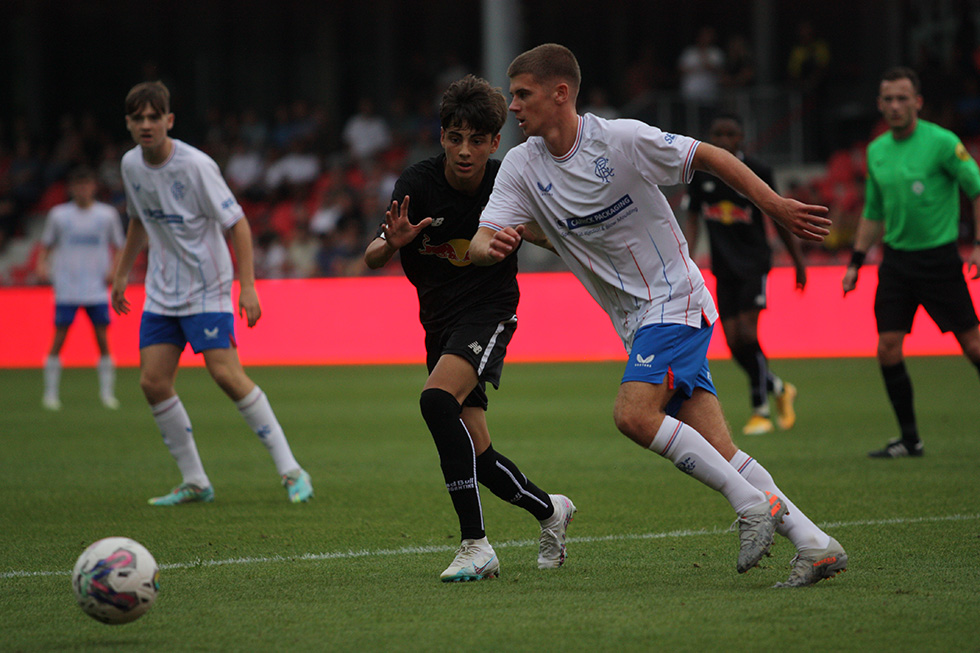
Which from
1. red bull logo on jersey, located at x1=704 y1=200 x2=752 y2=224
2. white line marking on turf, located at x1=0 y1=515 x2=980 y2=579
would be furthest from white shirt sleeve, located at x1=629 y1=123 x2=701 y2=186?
red bull logo on jersey, located at x1=704 y1=200 x2=752 y2=224

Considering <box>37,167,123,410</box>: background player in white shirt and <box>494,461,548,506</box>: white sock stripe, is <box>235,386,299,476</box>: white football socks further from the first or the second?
<box>37,167,123,410</box>: background player in white shirt

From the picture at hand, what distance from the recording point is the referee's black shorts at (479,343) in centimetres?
490

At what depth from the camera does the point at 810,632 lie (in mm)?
3752

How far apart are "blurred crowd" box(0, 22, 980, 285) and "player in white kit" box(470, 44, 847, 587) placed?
12676 mm

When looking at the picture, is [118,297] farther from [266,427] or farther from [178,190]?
[266,427]

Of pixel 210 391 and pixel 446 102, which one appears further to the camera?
pixel 210 391

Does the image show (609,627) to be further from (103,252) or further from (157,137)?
(103,252)

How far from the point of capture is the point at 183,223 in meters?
6.82

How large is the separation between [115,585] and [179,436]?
9.81 ft

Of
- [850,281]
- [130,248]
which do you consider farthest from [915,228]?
[130,248]

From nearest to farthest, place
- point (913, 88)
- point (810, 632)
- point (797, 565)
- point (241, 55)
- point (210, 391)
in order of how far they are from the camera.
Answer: point (810, 632)
point (797, 565)
point (913, 88)
point (210, 391)
point (241, 55)

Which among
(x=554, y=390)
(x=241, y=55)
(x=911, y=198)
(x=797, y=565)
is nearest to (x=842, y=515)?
(x=797, y=565)

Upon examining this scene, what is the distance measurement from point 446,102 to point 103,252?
9202 millimetres

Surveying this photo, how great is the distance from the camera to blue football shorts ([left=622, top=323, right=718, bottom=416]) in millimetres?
4512
